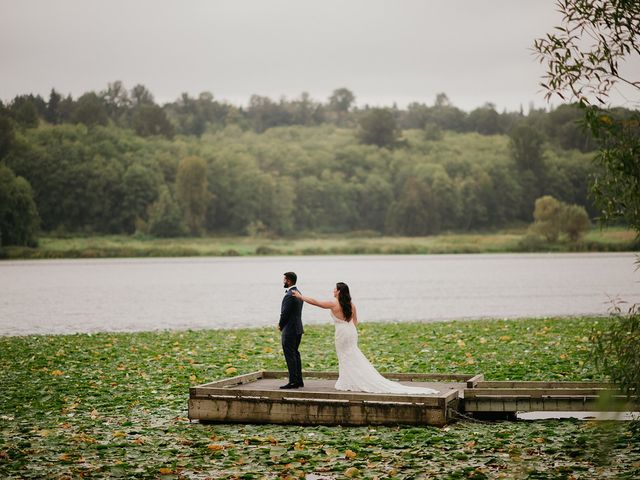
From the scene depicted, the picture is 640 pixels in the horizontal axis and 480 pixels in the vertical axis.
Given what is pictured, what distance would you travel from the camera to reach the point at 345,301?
17.4 m

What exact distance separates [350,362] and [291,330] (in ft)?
4.43

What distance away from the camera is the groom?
57.5 feet

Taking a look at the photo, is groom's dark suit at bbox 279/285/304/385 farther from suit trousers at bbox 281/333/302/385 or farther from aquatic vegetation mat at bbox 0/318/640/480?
aquatic vegetation mat at bbox 0/318/640/480

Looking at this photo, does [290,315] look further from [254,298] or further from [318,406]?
[254,298]

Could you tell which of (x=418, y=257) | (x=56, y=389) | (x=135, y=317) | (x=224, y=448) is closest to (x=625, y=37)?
(x=224, y=448)

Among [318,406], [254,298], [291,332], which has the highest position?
[291,332]

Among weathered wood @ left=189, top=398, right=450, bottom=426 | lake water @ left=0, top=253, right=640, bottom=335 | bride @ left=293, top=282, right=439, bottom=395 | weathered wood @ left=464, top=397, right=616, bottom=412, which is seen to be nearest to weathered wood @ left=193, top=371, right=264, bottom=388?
weathered wood @ left=189, top=398, right=450, bottom=426

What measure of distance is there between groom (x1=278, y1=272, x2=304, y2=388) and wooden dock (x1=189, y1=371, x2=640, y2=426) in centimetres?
41

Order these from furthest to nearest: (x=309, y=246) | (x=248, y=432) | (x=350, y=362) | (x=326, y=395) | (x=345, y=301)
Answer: (x=309, y=246) → (x=345, y=301) → (x=350, y=362) → (x=326, y=395) → (x=248, y=432)

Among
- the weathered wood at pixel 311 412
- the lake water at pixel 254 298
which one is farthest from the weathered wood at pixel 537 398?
the lake water at pixel 254 298

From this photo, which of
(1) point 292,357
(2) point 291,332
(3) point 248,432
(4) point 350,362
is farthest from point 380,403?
(2) point 291,332

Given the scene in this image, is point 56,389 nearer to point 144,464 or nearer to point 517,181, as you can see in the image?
point 144,464

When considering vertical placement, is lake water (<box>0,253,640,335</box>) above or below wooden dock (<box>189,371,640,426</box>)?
below

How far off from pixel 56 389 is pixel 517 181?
184 metres
